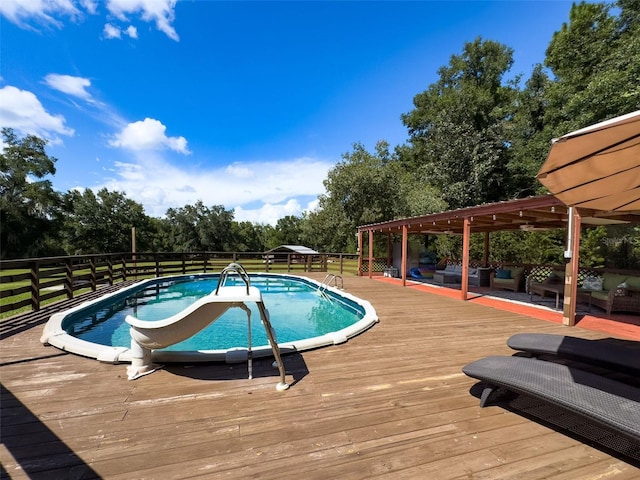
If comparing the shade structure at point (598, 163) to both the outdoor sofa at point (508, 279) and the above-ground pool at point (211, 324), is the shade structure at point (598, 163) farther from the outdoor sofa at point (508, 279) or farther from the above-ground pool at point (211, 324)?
the outdoor sofa at point (508, 279)

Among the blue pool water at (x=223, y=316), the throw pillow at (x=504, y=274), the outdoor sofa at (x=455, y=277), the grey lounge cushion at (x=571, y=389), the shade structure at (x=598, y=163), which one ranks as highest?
the shade structure at (x=598, y=163)

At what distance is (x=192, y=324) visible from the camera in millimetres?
2715

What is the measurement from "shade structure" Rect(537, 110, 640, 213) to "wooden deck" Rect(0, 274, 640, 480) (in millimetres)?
1801

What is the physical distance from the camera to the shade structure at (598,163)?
→ 1.51m

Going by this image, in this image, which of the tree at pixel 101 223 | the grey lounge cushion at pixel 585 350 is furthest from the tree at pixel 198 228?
the grey lounge cushion at pixel 585 350

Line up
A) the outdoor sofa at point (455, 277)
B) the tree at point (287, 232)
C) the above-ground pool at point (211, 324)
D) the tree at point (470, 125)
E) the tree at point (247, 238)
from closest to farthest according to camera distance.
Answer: the above-ground pool at point (211, 324) → the outdoor sofa at point (455, 277) → the tree at point (470, 125) → the tree at point (247, 238) → the tree at point (287, 232)

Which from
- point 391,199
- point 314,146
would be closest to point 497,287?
point 391,199

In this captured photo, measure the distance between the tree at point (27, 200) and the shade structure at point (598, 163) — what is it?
Result: 32.4 metres

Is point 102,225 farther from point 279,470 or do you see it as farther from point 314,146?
point 279,470

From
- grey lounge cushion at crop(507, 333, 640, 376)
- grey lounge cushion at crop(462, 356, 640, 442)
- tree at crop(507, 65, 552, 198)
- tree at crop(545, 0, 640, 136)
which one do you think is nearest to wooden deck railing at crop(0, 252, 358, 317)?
grey lounge cushion at crop(462, 356, 640, 442)

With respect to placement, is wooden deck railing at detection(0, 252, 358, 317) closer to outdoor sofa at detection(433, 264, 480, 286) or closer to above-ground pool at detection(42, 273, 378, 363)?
above-ground pool at detection(42, 273, 378, 363)

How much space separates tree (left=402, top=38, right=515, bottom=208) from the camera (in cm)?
1917

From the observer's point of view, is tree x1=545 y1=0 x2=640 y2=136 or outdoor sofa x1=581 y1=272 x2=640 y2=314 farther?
tree x1=545 y1=0 x2=640 y2=136

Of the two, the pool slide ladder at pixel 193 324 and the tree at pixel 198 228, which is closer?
the pool slide ladder at pixel 193 324
